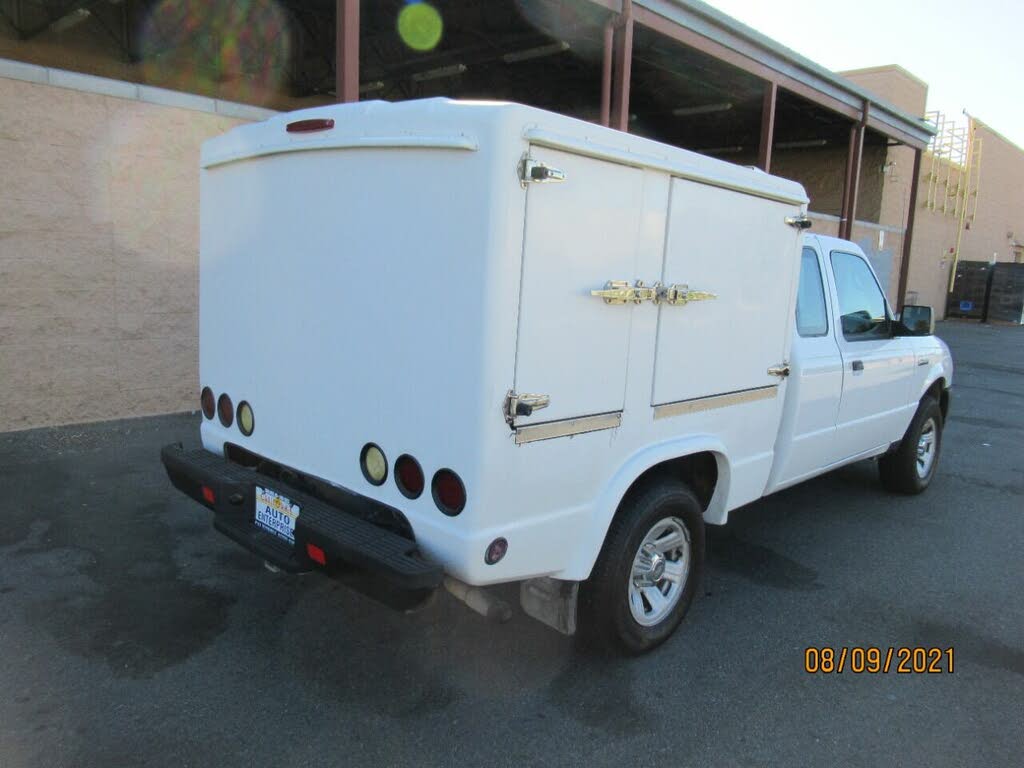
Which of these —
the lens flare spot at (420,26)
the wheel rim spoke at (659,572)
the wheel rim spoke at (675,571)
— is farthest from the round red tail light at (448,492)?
the lens flare spot at (420,26)

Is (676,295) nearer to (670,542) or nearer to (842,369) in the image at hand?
(670,542)

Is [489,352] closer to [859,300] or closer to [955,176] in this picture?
[859,300]

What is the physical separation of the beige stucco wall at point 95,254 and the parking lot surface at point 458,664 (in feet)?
5.52

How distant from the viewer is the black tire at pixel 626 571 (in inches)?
119

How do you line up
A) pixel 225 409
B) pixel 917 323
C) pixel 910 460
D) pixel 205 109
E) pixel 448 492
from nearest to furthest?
pixel 448 492 → pixel 225 409 → pixel 917 323 → pixel 910 460 → pixel 205 109

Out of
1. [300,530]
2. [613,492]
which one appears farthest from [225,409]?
[613,492]

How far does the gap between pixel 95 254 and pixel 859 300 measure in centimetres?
613

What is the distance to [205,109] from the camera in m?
6.87

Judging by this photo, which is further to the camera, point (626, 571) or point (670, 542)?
point (670, 542)

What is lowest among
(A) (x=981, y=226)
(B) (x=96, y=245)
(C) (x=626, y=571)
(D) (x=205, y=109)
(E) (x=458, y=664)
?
(E) (x=458, y=664)

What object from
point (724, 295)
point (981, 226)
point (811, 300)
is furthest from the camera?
point (981, 226)

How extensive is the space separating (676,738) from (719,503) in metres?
1.22
